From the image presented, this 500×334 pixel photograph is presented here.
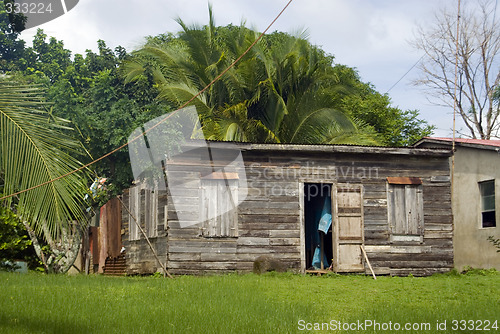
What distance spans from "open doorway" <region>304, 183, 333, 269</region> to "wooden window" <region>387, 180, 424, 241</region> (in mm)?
1669

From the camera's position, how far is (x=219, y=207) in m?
15.5

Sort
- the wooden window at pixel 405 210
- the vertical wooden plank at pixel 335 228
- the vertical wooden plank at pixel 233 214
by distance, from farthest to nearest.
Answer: the wooden window at pixel 405 210, the vertical wooden plank at pixel 335 228, the vertical wooden plank at pixel 233 214

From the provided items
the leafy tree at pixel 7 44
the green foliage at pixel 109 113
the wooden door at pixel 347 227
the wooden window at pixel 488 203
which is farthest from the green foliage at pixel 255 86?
the leafy tree at pixel 7 44

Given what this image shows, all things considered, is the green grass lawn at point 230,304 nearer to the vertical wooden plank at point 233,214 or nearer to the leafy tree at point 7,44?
the vertical wooden plank at point 233,214

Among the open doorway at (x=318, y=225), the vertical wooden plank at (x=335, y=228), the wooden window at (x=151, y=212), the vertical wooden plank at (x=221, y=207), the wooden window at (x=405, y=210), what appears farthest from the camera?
the open doorway at (x=318, y=225)

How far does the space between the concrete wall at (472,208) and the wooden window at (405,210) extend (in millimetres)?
3644

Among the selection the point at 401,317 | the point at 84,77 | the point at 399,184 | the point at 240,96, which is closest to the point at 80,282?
the point at 401,317

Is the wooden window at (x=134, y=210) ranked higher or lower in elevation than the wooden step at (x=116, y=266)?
higher

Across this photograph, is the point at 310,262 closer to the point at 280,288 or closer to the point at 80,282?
the point at 280,288

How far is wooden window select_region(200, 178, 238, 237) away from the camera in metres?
15.4

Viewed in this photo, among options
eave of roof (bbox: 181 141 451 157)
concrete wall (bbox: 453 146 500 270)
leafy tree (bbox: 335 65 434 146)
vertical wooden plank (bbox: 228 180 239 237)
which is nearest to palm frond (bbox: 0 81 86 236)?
eave of roof (bbox: 181 141 451 157)

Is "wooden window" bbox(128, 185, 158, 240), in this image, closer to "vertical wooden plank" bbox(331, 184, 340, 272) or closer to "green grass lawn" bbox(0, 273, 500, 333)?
"green grass lawn" bbox(0, 273, 500, 333)

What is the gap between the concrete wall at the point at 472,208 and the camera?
62.8ft

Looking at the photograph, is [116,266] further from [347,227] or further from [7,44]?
[7,44]
